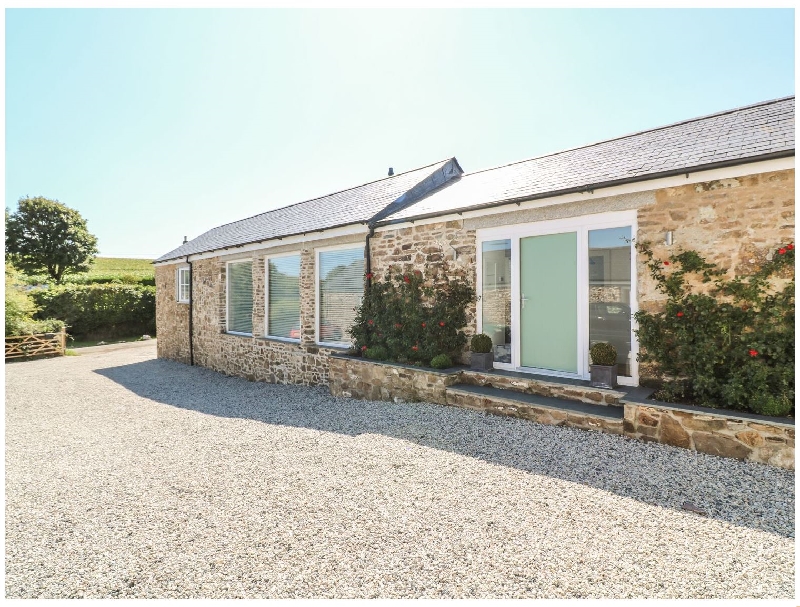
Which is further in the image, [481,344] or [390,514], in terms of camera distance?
[481,344]

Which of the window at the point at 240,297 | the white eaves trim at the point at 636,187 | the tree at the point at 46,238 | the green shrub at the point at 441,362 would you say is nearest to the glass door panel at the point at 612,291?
the white eaves trim at the point at 636,187

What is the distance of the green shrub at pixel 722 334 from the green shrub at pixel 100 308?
24.7 metres

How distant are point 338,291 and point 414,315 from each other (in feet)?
9.03

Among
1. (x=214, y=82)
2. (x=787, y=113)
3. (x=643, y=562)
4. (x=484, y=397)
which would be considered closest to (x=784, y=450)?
(x=643, y=562)

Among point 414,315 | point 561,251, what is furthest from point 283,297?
point 561,251

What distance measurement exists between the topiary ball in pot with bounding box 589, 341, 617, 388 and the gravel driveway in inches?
34.9

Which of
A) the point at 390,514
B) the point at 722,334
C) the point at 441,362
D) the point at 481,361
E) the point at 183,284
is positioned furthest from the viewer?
the point at 183,284

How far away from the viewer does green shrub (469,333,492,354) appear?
7316mm

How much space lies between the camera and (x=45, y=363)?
1576cm

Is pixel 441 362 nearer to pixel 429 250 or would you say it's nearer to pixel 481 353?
pixel 481 353

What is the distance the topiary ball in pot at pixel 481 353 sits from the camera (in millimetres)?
7297

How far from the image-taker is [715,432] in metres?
4.61

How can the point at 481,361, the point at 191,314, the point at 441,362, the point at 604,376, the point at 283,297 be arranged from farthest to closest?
the point at 191,314 < the point at 283,297 < the point at 441,362 < the point at 481,361 < the point at 604,376

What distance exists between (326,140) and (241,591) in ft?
31.9
